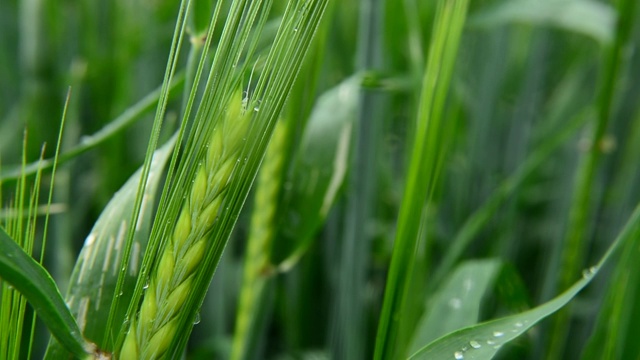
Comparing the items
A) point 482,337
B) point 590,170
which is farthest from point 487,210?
point 482,337

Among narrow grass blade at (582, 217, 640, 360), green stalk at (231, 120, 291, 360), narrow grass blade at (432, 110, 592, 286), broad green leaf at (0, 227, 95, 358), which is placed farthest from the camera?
narrow grass blade at (432, 110, 592, 286)

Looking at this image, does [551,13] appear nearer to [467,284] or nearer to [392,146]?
[392,146]

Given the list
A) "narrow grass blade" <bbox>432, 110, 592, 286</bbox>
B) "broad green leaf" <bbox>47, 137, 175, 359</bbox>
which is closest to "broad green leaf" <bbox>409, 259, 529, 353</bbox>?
"narrow grass blade" <bbox>432, 110, 592, 286</bbox>

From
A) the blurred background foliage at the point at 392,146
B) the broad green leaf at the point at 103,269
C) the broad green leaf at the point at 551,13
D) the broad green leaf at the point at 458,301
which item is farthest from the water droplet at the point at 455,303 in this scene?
the broad green leaf at the point at 551,13

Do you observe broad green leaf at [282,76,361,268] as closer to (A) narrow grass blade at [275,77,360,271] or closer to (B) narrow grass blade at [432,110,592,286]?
(A) narrow grass blade at [275,77,360,271]

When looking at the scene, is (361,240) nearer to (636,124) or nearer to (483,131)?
(483,131)

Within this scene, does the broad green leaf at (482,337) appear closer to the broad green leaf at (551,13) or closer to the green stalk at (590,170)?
the green stalk at (590,170)
